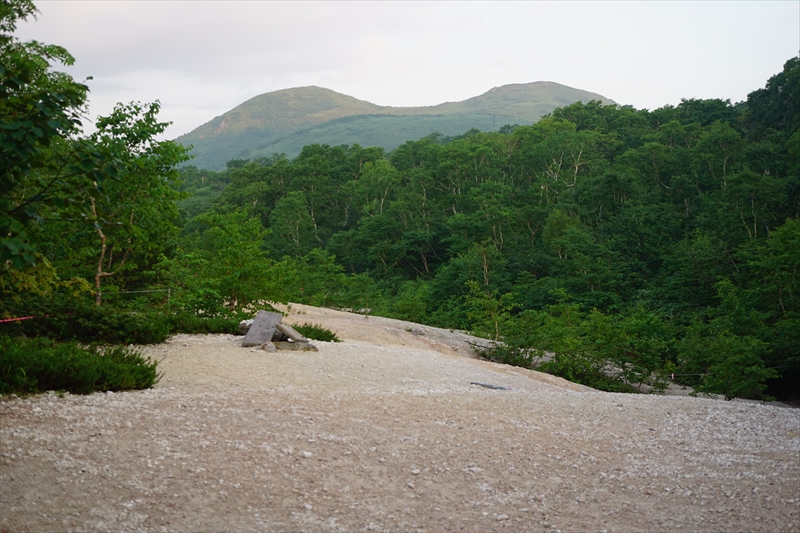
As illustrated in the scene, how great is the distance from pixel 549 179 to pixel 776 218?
18.6 meters

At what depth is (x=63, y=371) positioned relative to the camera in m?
6.69

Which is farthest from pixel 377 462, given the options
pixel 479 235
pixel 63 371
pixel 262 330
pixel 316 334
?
pixel 479 235

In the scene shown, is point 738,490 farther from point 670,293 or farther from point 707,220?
point 707,220

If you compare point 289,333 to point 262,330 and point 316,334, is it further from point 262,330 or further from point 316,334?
point 316,334

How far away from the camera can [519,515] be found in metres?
4.77

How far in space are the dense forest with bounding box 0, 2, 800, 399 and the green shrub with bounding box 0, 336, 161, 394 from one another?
0.77 meters

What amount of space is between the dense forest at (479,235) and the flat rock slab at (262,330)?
139 cm

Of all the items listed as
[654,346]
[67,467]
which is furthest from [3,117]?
[654,346]

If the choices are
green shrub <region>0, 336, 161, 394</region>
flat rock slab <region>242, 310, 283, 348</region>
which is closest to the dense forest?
green shrub <region>0, 336, 161, 394</region>

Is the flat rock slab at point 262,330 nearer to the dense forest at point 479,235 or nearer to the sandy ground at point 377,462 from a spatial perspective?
the dense forest at point 479,235

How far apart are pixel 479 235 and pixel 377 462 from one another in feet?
140

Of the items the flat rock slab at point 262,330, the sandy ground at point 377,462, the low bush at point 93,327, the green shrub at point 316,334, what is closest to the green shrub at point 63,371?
the sandy ground at point 377,462

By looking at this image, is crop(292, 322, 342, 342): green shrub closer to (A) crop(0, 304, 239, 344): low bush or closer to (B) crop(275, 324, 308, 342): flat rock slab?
(B) crop(275, 324, 308, 342): flat rock slab

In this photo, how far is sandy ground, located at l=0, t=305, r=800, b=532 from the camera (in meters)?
4.58
